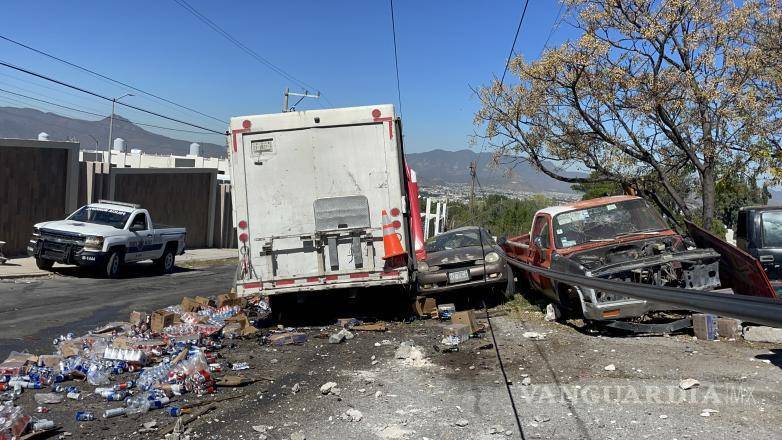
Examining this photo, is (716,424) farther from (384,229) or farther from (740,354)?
(384,229)

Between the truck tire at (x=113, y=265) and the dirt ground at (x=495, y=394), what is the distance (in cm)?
981

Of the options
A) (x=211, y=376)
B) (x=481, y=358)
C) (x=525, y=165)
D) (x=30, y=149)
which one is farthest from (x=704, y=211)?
(x=30, y=149)

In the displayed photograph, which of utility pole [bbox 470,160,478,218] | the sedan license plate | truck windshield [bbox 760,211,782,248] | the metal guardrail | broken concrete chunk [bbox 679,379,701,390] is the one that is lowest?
broken concrete chunk [bbox 679,379,701,390]

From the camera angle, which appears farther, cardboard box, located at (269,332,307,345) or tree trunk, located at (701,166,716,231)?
tree trunk, located at (701,166,716,231)

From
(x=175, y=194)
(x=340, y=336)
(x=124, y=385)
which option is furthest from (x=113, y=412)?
(x=175, y=194)

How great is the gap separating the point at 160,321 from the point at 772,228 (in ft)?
30.3

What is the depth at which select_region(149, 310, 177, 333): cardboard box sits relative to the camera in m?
8.68

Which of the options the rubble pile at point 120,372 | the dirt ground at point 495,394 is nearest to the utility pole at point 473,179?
the rubble pile at point 120,372

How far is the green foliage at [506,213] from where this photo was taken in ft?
111

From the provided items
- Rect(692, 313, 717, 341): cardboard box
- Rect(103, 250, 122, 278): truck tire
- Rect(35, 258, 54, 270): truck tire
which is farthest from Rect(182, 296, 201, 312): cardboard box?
Rect(35, 258, 54, 270): truck tire

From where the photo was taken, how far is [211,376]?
6.21m

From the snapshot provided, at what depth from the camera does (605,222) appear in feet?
32.4

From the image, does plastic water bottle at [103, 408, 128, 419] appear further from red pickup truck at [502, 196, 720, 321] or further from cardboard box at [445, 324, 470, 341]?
red pickup truck at [502, 196, 720, 321]

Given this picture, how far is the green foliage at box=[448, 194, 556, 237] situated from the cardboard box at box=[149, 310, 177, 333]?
2355 centimetres
